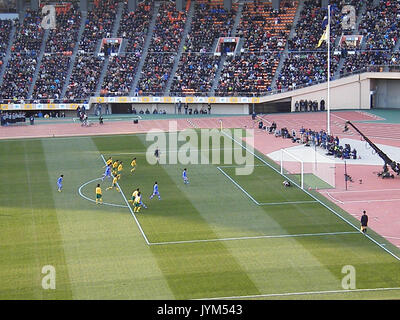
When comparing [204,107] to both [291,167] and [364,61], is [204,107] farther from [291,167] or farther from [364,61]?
[291,167]

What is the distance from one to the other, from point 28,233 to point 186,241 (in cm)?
789

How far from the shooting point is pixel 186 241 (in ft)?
103

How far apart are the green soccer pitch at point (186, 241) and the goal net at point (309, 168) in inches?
44.8

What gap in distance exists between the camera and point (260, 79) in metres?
79.2

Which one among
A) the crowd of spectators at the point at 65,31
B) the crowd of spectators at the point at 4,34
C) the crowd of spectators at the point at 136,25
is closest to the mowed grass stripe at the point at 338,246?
the crowd of spectators at the point at 136,25

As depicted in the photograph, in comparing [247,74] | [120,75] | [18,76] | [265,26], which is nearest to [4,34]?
[18,76]

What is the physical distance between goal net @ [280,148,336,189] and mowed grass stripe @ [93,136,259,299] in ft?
26.5

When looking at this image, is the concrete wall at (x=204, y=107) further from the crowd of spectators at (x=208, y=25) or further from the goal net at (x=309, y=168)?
the goal net at (x=309, y=168)

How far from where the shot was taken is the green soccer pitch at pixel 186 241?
997 inches

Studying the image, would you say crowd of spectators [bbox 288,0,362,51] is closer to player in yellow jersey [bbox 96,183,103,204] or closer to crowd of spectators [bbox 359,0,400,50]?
crowd of spectators [bbox 359,0,400,50]

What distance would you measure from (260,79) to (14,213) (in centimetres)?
4654

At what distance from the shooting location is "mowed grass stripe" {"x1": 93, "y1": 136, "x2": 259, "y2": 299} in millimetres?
25422

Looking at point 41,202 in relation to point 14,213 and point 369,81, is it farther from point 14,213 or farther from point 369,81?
point 369,81

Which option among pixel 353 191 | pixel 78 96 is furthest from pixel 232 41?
pixel 353 191
